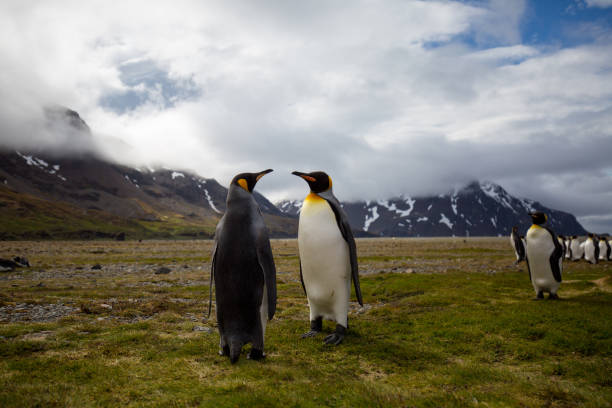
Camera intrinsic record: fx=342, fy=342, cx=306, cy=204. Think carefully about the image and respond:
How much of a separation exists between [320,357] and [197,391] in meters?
2.35

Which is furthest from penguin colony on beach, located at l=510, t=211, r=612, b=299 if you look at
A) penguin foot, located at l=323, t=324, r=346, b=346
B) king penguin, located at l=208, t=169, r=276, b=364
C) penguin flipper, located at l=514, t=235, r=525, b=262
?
penguin flipper, located at l=514, t=235, r=525, b=262

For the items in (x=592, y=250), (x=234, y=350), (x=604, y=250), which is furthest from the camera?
(x=604, y=250)

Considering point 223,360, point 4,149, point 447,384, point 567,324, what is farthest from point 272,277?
point 4,149

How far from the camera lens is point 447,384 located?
4973 millimetres

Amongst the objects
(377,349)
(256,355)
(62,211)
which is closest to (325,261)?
(377,349)

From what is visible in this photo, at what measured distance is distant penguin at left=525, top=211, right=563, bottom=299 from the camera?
10891mm

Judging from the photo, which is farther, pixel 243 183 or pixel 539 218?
pixel 539 218

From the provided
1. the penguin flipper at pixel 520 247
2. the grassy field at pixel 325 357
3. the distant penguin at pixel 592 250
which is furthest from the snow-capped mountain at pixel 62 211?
the distant penguin at pixel 592 250

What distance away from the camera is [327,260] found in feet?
23.8

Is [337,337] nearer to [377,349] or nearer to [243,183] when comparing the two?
[377,349]

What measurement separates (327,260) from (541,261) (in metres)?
8.20

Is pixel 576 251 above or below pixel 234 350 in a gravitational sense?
below

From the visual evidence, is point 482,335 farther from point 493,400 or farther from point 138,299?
point 138,299

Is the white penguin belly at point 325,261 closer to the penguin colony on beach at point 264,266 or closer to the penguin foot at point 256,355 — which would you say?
the penguin colony on beach at point 264,266
